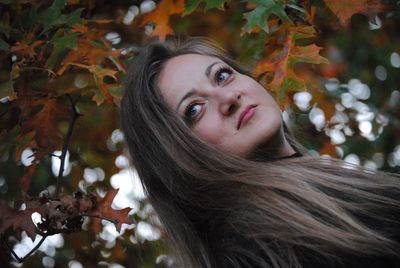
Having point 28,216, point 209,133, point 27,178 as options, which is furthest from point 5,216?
point 209,133

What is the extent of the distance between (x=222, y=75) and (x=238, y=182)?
42 centimetres

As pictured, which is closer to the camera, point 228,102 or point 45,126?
point 228,102

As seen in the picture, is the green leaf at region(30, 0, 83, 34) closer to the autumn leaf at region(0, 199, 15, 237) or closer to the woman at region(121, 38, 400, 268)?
the woman at region(121, 38, 400, 268)

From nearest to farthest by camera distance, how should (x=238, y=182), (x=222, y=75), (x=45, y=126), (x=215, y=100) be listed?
(x=238, y=182), (x=215, y=100), (x=222, y=75), (x=45, y=126)

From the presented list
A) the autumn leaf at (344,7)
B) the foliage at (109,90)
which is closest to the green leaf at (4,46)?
the foliage at (109,90)

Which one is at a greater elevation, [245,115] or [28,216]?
[245,115]

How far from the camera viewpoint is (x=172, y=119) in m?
2.24

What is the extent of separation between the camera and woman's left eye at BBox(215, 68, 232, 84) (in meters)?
2.31

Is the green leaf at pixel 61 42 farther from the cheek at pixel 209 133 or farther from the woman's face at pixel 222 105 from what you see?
the cheek at pixel 209 133

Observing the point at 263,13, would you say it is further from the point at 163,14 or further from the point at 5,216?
the point at 5,216

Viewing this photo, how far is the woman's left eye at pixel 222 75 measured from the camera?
7.59 feet

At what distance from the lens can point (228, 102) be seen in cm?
216

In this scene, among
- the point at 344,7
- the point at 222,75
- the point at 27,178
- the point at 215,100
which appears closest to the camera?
the point at 215,100

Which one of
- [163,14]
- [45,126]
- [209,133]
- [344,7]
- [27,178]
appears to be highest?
[344,7]
